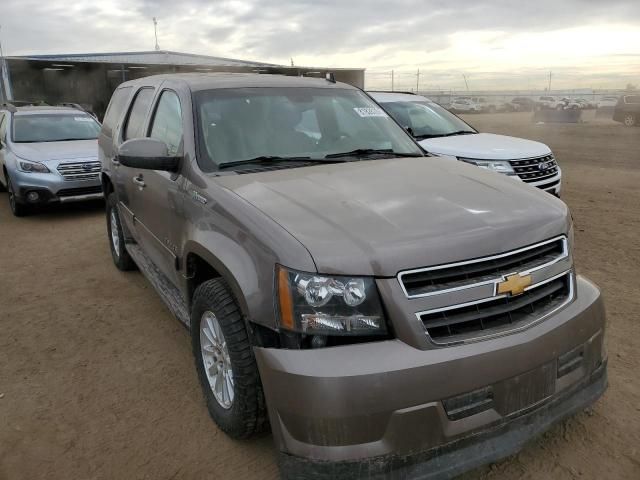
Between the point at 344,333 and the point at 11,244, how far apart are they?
21.0ft

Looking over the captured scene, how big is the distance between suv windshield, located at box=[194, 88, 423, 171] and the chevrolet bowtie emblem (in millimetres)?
1529

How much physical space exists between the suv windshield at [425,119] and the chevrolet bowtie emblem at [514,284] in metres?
5.62

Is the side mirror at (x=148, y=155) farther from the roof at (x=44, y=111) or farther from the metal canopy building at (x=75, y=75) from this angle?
the metal canopy building at (x=75, y=75)

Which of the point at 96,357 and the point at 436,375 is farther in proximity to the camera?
the point at 96,357

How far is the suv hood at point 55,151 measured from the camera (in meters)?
8.25

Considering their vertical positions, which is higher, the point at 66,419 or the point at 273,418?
the point at 273,418

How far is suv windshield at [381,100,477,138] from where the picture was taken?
780cm

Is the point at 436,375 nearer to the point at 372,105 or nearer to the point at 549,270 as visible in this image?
the point at 549,270

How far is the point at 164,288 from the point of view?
151 inches

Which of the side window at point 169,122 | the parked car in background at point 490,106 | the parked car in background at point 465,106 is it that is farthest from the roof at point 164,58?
the side window at point 169,122

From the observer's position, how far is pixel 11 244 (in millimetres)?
6922

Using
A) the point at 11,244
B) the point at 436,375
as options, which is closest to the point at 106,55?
the point at 11,244

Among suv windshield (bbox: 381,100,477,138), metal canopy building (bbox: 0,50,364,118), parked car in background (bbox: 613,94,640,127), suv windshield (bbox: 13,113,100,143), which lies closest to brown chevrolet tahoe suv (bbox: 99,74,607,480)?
suv windshield (bbox: 381,100,477,138)

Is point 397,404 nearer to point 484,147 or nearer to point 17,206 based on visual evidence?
point 484,147
